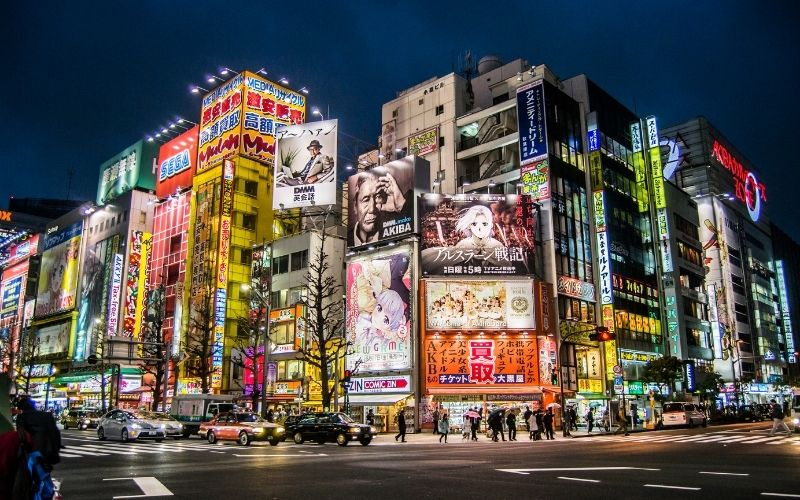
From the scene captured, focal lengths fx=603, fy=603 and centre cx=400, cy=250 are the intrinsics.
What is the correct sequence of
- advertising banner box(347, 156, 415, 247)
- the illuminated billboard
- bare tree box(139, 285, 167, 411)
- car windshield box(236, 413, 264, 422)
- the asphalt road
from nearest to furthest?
the asphalt road → car windshield box(236, 413, 264, 422) → advertising banner box(347, 156, 415, 247) → bare tree box(139, 285, 167, 411) → the illuminated billboard

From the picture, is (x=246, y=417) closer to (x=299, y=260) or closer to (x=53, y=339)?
(x=299, y=260)

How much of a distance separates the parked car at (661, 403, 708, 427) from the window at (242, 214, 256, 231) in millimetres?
41129

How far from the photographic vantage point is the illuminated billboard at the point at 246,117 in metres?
61.8

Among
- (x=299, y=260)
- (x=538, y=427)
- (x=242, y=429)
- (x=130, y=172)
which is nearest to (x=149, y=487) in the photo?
(x=242, y=429)

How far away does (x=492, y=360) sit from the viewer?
1651 inches

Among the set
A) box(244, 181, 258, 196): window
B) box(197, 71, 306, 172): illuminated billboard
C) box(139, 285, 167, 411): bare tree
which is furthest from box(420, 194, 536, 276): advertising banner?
box(139, 285, 167, 411): bare tree

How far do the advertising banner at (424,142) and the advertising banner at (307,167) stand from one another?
13857 mm

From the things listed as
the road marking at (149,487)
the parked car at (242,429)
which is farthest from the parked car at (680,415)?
the road marking at (149,487)

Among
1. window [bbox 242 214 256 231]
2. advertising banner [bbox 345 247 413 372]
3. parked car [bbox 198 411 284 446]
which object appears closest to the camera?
parked car [bbox 198 411 284 446]

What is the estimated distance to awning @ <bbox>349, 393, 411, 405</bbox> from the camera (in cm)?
4156

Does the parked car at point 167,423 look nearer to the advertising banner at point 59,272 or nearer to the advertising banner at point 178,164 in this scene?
the advertising banner at point 178,164

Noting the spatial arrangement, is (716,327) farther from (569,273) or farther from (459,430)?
(459,430)

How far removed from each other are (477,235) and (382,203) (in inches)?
323

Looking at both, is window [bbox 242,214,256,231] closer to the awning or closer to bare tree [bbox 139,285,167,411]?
bare tree [bbox 139,285,167,411]
